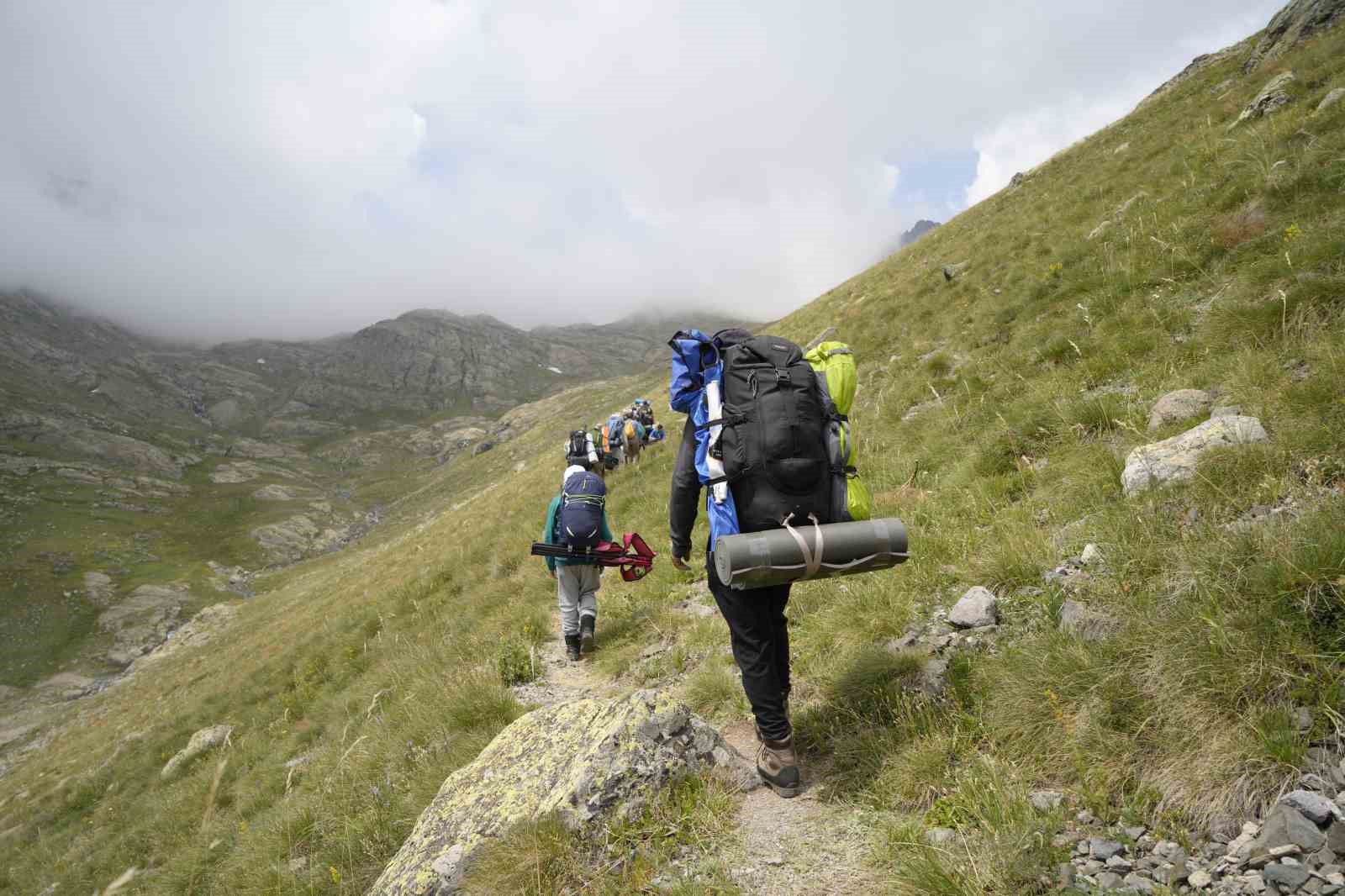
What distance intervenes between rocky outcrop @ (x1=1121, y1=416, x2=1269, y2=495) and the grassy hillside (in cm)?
16

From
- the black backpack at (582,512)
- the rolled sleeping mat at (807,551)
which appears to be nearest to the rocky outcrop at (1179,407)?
the rolled sleeping mat at (807,551)

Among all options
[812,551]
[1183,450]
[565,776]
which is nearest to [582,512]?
[565,776]

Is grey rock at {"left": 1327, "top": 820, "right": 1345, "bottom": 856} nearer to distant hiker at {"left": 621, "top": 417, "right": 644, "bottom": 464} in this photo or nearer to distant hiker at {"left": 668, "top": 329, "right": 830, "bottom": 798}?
distant hiker at {"left": 668, "top": 329, "right": 830, "bottom": 798}

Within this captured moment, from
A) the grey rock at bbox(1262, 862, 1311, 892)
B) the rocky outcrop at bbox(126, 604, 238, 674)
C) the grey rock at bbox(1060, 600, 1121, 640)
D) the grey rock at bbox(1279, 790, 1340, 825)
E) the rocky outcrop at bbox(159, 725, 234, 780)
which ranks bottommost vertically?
the rocky outcrop at bbox(126, 604, 238, 674)

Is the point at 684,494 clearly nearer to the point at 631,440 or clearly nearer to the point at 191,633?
the point at 631,440

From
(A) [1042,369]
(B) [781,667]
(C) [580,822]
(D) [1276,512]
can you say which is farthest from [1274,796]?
(A) [1042,369]

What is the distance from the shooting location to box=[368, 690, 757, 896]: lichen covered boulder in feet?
12.5

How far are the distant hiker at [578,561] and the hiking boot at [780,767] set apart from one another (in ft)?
15.4

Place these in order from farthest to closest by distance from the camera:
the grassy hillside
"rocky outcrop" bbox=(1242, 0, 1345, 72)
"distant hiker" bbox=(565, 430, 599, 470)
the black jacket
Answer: "rocky outcrop" bbox=(1242, 0, 1345, 72)
"distant hiker" bbox=(565, 430, 599, 470)
the black jacket
the grassy hillside

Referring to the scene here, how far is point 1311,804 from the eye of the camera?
2176 millimetres

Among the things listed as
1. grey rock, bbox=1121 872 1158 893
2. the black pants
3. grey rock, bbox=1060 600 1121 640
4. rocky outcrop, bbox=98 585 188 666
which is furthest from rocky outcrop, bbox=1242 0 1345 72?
rocky outcrop, bbox=98 585 188 666

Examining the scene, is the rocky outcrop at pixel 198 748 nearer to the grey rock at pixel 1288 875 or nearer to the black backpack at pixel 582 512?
the black backpack at pixel 582 512

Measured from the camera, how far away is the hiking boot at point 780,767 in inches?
158

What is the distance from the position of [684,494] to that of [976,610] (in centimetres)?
253
